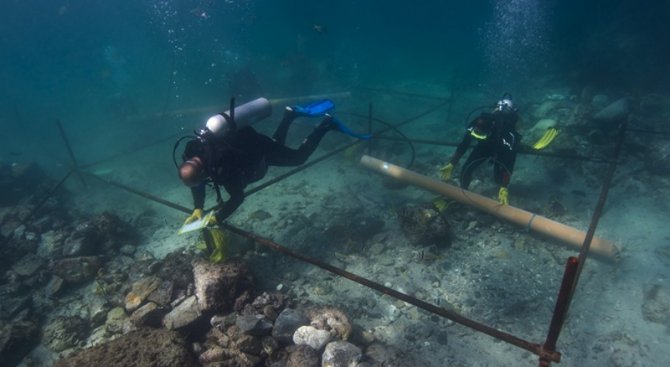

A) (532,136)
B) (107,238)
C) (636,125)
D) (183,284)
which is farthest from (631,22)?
(107,238)

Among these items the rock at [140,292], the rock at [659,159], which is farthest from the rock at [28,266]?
the rock at [659,159]

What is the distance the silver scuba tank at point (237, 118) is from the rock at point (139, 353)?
2.56 meters

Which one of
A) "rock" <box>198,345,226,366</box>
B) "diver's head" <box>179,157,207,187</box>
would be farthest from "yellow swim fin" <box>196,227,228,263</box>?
"rock" <box>198,345,226,366</box>

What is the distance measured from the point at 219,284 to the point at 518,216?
16.6 ft

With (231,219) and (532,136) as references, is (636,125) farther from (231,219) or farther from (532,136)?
(231,219)

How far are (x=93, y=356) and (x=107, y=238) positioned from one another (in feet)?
15.4

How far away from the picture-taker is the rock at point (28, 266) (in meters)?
6.71

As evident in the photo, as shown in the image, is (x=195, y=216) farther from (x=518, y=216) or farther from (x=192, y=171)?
(x=518, y=216)

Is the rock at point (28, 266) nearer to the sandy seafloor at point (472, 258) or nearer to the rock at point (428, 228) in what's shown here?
the sandy seafloor at point (472, 258)

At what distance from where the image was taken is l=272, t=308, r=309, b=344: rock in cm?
419

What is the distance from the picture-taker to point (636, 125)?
10078 mm

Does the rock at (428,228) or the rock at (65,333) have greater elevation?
the rock at (428,228)

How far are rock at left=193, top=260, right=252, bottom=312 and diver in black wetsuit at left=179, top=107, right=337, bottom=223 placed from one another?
2.48 ft

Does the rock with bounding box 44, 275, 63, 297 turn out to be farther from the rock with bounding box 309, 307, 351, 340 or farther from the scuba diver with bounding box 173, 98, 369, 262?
the rock with bounding box 309, 307, 351, 340
